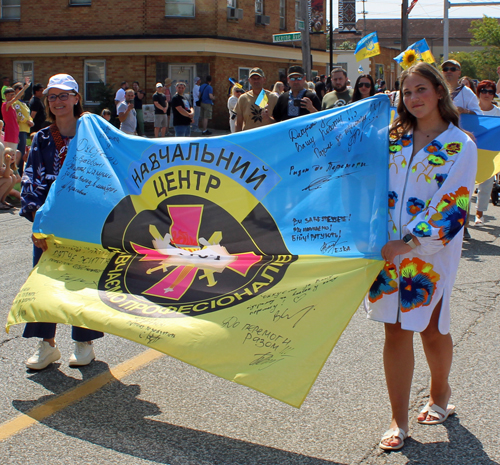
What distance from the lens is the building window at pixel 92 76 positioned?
26.1 meters

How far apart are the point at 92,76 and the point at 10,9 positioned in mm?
4742

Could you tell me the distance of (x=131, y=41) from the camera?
25.0 metres

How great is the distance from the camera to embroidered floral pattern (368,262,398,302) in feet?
10.1

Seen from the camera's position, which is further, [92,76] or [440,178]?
[92,76]

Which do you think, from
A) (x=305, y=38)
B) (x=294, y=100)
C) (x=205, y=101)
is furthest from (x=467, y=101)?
(x=205, y=101)

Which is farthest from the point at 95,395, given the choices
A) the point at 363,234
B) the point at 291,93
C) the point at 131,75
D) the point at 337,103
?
the point at 131,75

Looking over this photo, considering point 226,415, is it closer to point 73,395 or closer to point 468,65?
point 73,395

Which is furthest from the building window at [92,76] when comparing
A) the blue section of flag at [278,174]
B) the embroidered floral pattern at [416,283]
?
the embroidered floral pattern at [416,283]

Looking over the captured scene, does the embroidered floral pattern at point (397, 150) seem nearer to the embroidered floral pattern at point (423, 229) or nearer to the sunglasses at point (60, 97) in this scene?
the embroidered floral pattern at point (423, 229)

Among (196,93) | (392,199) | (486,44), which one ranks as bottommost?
(392,199)

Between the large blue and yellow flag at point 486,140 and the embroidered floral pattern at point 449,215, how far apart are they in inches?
186

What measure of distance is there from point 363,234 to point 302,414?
1.12 metres

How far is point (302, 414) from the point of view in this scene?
3.51 meters

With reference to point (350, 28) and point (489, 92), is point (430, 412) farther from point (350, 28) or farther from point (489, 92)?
point (350, 28)
